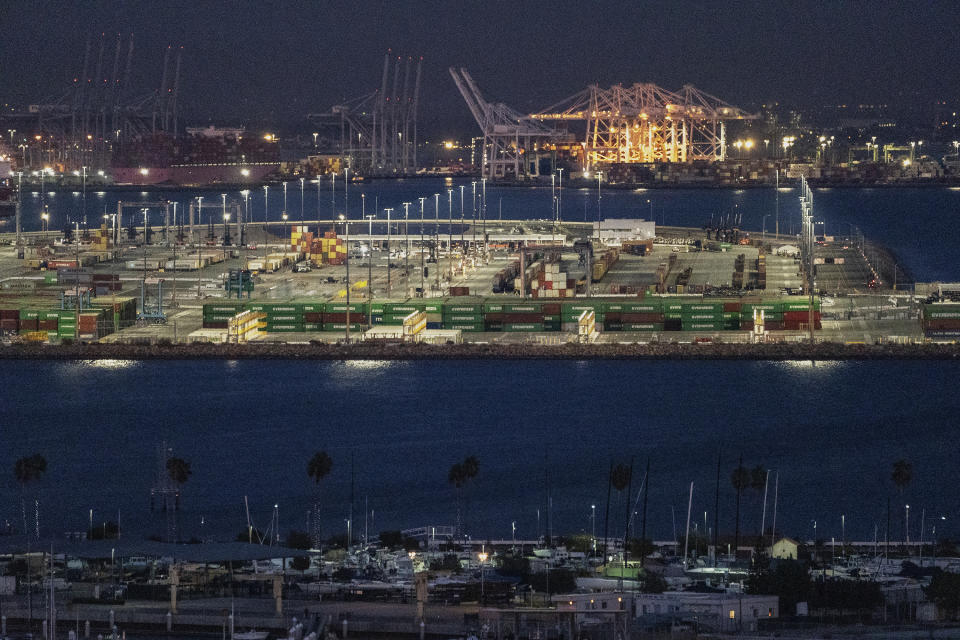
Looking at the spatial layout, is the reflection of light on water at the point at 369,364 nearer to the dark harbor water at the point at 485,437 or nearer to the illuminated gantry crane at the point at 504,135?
the dark harbor water at the point at 485,437

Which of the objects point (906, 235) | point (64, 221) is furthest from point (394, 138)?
point (906, 235)

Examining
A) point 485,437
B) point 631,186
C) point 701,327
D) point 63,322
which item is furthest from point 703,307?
point 631,186

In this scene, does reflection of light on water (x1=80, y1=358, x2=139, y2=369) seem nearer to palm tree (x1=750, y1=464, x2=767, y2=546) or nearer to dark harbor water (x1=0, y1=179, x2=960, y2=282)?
palm tree (x1=750, y1=464, x2=767, y2=546)

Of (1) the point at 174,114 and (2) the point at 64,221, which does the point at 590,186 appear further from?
(2) the point at 64,221

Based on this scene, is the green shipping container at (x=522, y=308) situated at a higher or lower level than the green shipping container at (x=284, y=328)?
higher

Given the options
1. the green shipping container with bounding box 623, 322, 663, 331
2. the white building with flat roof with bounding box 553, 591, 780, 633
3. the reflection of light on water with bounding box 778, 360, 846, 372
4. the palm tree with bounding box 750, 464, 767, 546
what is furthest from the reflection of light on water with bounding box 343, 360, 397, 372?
the white building with flat roof with bounding box 553, 591, 780, 633

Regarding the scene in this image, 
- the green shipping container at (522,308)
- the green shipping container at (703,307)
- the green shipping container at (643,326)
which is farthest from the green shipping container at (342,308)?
the green shipping container at (703,307)
